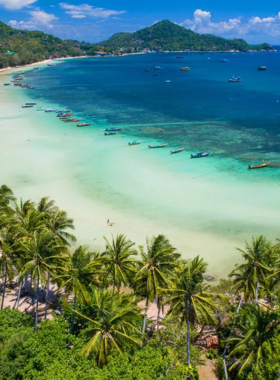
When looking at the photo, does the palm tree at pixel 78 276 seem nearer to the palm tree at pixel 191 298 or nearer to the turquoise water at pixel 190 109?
the palm tree at pixel 191 298

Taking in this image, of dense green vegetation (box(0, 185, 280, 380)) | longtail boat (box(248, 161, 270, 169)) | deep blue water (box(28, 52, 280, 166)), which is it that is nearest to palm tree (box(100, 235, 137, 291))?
dense green vegetation (box(0, 185, 280, 380))

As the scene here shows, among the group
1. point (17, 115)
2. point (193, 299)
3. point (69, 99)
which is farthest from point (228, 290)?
point (69, 99)

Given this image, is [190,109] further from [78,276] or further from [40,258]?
[78,276]

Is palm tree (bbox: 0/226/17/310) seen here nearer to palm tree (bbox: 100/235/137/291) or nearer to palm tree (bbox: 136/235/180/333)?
palm tree (bbox: 100/235/137/291)

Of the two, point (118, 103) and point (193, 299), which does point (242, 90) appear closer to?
point (118, 103)

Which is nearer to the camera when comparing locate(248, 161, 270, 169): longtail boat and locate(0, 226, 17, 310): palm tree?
locate(0, 226, 17, 310): palm tree

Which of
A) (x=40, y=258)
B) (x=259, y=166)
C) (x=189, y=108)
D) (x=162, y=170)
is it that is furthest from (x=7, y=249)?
(x=189, y=108)
